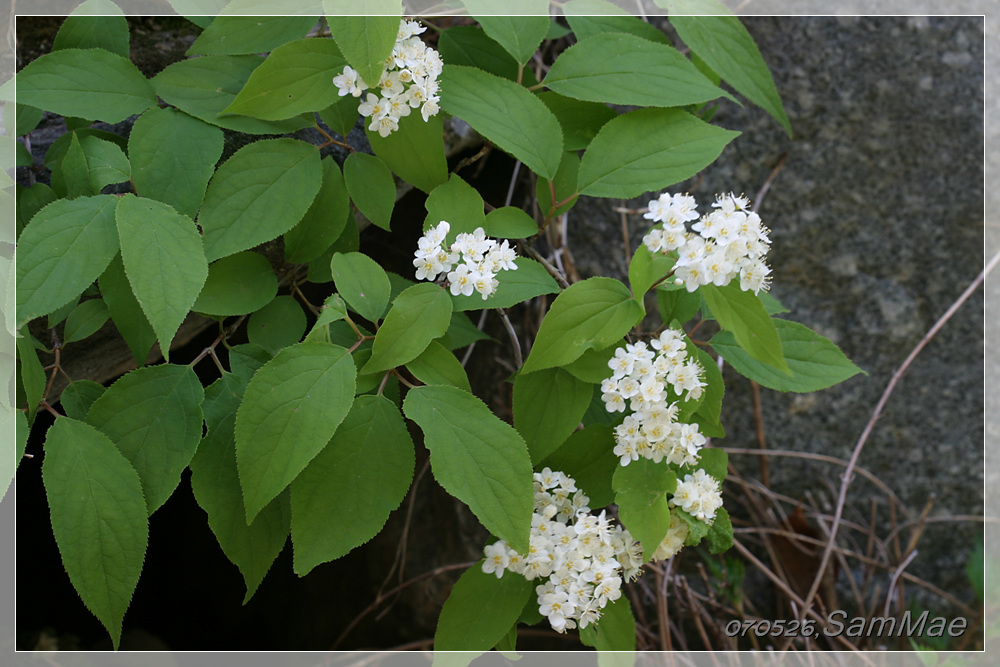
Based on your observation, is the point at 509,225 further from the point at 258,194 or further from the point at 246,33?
the point at 246,33

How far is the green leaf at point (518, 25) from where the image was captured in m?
0.93

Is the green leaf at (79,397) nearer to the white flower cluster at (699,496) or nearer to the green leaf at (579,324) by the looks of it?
the green leaf at (579,324)

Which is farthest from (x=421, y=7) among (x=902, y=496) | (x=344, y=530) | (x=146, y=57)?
(x=902, y=496)

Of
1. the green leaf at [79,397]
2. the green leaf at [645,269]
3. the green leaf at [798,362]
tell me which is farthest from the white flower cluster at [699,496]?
the green leaf at [79,397]

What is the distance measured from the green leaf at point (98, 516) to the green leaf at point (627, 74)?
0.72 meters

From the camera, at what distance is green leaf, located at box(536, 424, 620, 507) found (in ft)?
2.96

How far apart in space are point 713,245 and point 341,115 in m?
0.51

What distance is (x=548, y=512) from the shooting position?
33.6 inches

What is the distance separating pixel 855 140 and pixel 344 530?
127 cm

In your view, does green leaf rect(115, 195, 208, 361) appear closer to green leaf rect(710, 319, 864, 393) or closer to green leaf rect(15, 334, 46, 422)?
green leaf rect(15, 334, 46, 422)

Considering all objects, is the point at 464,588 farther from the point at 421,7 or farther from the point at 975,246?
the point at 975,246

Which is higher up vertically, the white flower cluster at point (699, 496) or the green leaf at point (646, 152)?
the green leaf at point (646, 152)

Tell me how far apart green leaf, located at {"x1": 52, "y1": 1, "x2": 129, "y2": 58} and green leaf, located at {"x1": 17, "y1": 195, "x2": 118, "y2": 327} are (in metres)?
0.29

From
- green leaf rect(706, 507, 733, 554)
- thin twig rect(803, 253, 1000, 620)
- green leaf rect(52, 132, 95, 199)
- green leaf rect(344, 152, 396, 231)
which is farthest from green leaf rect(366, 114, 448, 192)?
thin twig rect(803, 253, 1000, 620)
